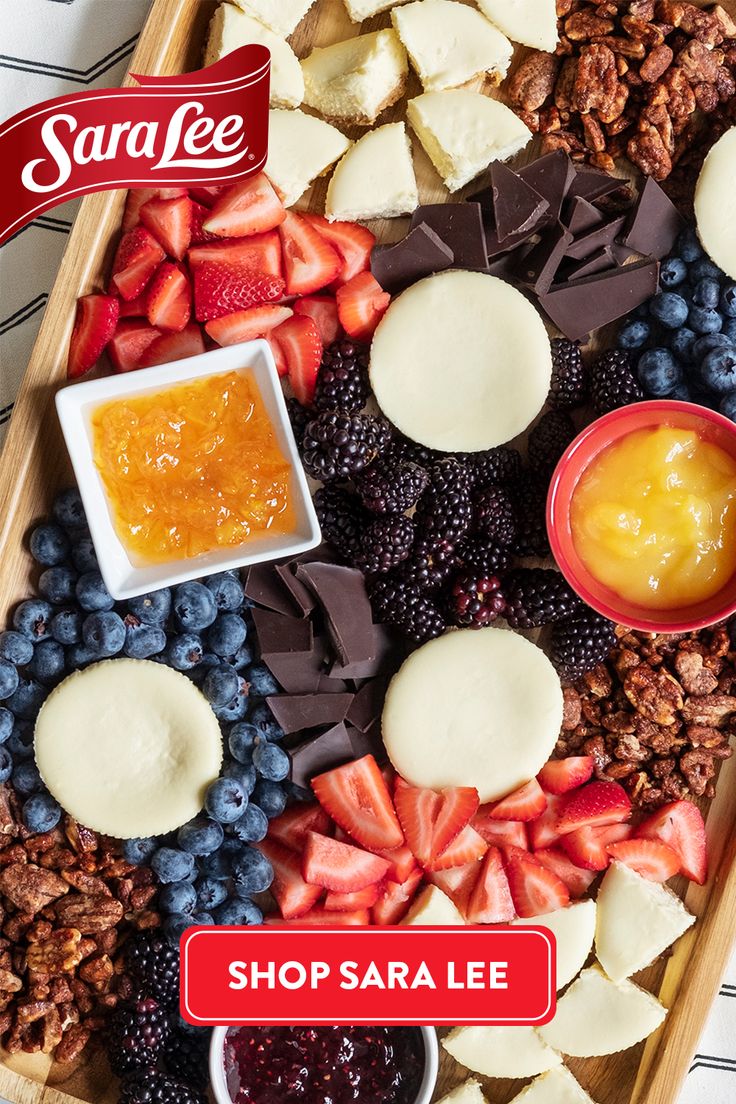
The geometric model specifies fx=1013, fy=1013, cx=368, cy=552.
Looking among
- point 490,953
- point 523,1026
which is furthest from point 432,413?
point 523,1026

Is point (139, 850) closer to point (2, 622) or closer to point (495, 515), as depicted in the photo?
point (2, 622)

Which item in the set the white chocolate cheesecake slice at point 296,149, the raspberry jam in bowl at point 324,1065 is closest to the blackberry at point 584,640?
the raspberry jam in bowl at point 324,1065

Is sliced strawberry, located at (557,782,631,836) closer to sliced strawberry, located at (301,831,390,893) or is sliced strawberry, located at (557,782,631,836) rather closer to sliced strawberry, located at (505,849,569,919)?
sliced strawberry, located at (505,849,569,919)

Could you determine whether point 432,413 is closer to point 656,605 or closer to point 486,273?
point 486,273

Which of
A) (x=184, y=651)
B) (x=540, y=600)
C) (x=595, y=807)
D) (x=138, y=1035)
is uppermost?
(x=184, y=651)

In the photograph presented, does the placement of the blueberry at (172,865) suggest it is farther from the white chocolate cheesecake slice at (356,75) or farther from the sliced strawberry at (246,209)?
the white chocolate cheesecake slice at (356,75)

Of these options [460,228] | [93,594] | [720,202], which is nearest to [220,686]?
[93,594]
